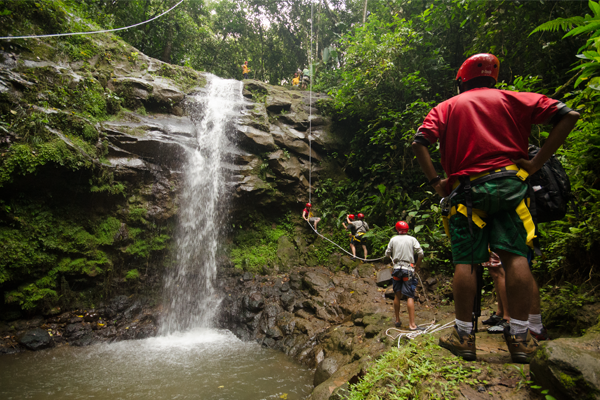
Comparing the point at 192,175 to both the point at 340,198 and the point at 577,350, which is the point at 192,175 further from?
the point at 577,350

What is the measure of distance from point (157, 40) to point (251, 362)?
14.9 m

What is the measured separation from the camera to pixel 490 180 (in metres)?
1.90

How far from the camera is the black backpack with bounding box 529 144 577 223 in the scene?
204 centimetres

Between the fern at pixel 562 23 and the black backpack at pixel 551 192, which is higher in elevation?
the fern at pixel 562 23

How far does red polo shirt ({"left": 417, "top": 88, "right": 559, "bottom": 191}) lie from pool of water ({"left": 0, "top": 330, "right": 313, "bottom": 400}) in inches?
160

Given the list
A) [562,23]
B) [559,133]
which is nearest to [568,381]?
[559,133]

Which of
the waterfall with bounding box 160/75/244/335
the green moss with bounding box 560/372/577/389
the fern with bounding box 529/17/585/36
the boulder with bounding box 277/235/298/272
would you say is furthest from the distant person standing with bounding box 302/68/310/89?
the green moss with bounding box 560/372/577/389

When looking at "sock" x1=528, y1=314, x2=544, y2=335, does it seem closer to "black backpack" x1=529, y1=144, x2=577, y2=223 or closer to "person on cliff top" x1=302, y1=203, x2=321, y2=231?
"black backpack" x1=529, y1=144, x2=577, y2=223

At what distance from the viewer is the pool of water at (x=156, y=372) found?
13.3 feet

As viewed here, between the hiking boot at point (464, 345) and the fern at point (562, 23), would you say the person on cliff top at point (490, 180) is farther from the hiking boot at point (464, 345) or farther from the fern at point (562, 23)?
the fern at point (562, 23)

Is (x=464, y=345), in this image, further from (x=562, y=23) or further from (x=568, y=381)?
(x=562, y=23)

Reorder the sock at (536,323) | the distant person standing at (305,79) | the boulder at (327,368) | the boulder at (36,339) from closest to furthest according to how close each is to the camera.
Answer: the sock at (536,323), the boulder at (327,368), the boulder at (36,339), the distant person standing at (305,79)

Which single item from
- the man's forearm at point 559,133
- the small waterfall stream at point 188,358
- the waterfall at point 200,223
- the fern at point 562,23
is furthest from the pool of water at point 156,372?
the fern at point 562,23

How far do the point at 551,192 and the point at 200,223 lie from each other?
8575mm
